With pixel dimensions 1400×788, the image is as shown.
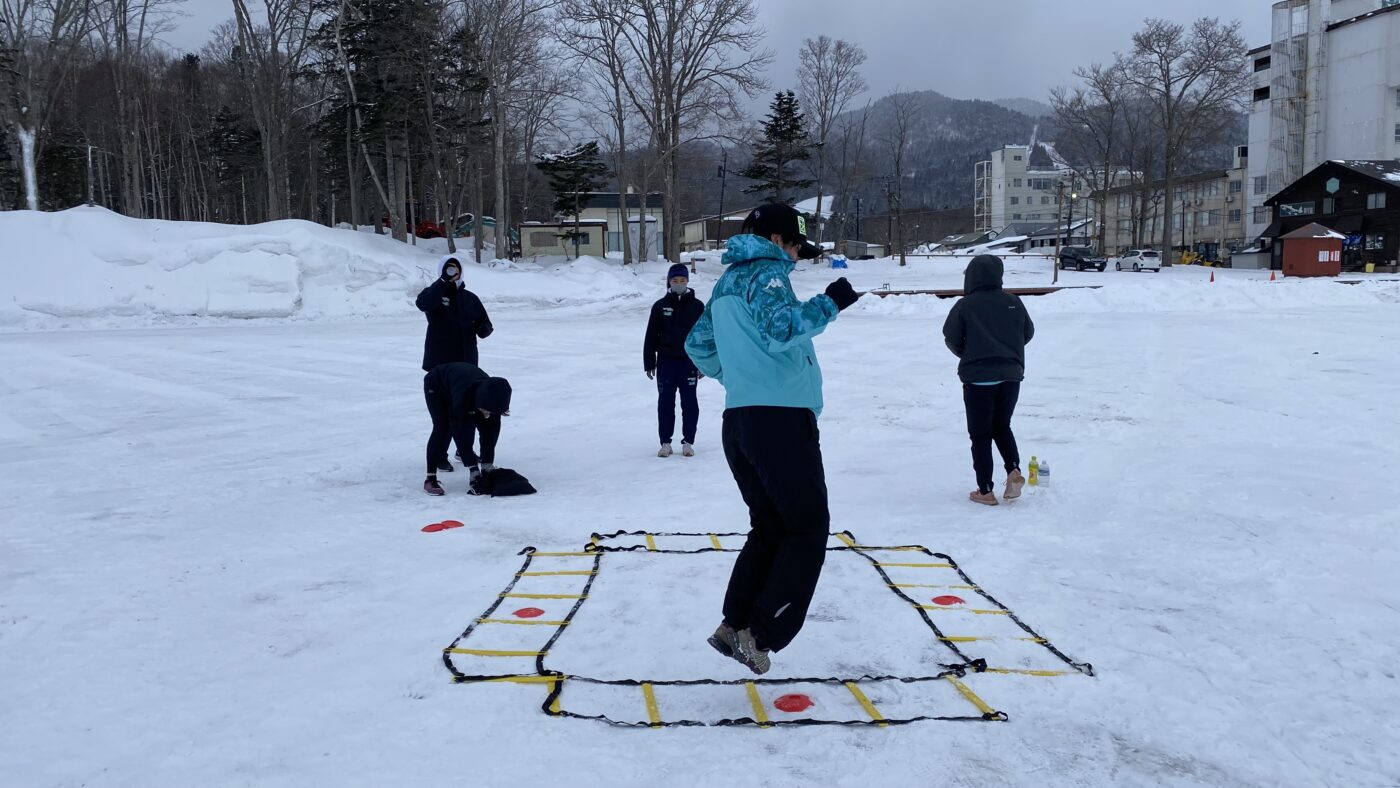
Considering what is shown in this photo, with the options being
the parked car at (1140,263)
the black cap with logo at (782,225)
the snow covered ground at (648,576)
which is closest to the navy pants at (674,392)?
the snow covered ground at (648,576)

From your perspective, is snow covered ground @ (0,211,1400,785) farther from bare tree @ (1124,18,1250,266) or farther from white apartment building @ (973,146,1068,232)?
white apartment building @ (973,146,1068,232)

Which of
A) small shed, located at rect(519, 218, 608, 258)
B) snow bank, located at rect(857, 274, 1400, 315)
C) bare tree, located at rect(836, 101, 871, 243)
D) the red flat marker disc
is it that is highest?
bare tree, located at rect(836, 101, 871, 243)

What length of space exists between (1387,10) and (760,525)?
67226 millimetres

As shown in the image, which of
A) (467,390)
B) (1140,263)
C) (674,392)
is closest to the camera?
(467,390)

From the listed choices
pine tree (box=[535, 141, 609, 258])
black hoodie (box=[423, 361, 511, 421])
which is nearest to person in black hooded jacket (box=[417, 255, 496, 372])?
black hoodie (box=[423, 361, 511, 421])

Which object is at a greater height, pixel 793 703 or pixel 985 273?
pixel 985 273

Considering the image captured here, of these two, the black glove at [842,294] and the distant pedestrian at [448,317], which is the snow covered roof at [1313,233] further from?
the black glove at [842,294]

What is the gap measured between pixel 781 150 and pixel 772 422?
159 feet

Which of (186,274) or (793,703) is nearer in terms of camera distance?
(793,703)

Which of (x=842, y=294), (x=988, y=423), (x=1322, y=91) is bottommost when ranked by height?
(x=988, y=423)

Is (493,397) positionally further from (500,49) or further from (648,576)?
(500,49)

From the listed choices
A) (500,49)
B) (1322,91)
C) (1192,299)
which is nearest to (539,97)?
(500,49)

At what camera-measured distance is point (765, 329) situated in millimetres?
3301

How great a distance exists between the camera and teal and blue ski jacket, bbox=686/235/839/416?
328cm
